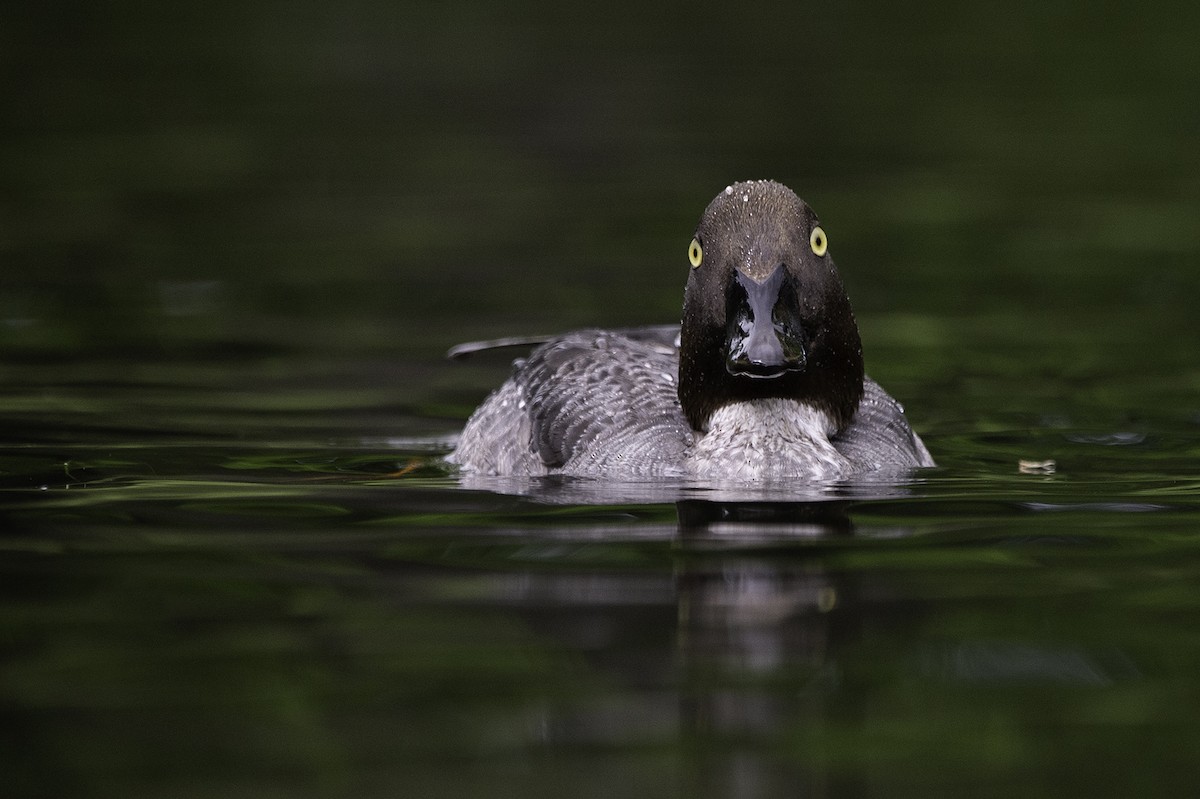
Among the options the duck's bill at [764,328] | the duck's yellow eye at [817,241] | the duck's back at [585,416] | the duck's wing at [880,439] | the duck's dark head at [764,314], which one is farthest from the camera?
the duck's back at [585,416]

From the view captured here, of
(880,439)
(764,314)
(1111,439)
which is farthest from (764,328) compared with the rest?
(1111,439)

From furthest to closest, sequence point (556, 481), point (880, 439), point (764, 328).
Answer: point (880, 439), point (556, 481), point (764, 328)

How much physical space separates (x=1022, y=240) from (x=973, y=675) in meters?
11.5

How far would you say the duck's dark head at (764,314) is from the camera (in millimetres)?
8281

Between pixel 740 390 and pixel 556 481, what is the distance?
937 millimetres

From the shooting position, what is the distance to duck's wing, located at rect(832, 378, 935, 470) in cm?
908

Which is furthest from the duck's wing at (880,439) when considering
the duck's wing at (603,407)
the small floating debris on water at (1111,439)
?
the small floating debris on water at (1111,439)

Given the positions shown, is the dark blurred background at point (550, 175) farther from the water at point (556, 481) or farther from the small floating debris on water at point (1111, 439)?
the small floating debris on water at point (1111, 439)

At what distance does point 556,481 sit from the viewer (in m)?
9.13

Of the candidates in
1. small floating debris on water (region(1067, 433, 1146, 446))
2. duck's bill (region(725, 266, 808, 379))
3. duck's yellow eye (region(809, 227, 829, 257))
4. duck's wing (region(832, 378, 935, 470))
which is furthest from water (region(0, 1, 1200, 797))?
duck's yellow eye (region(809, 227, 829, 257))

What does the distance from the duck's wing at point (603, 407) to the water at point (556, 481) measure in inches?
11.7

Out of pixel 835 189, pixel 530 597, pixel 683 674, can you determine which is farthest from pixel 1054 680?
pixel 835 189

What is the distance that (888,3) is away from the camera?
40.6 m

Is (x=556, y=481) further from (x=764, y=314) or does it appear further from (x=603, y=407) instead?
(x=764, y=314)
